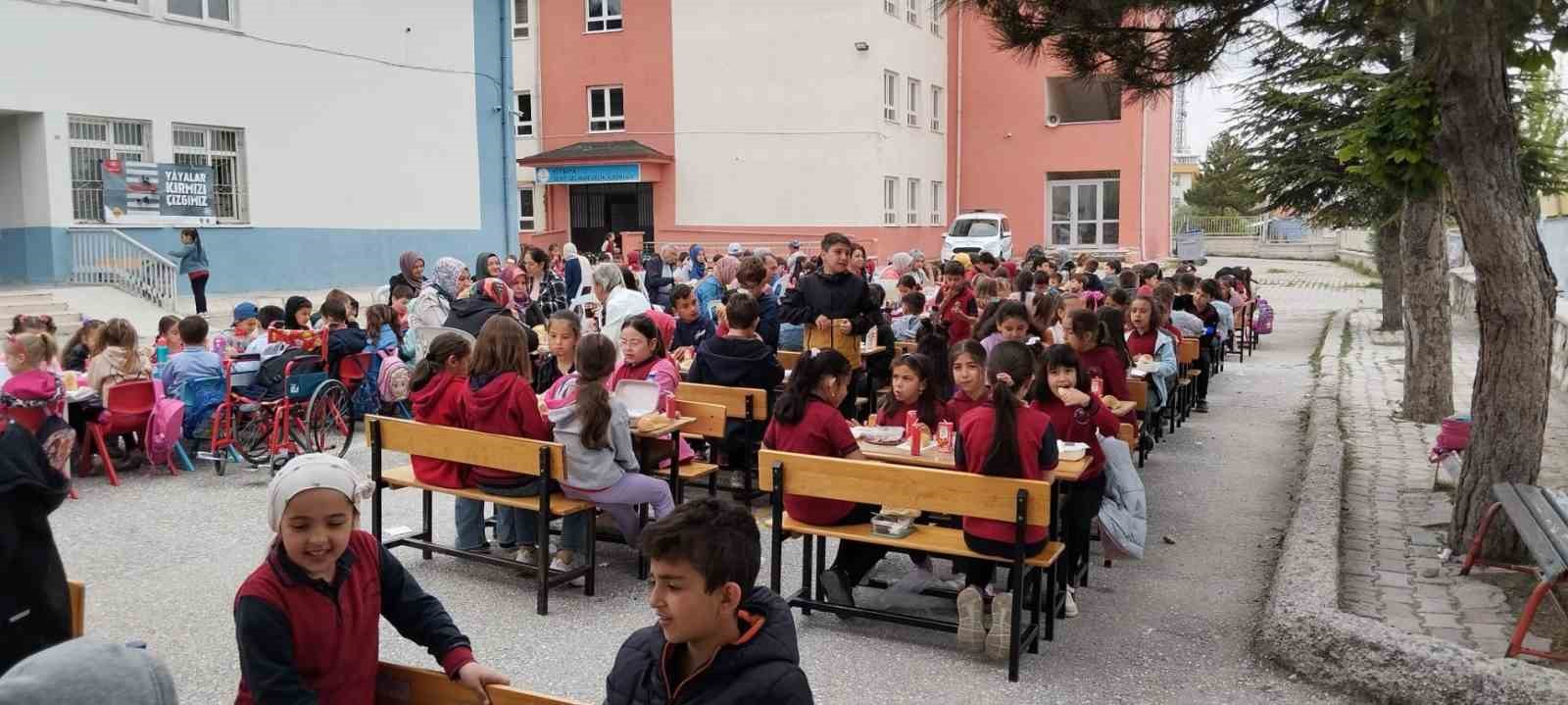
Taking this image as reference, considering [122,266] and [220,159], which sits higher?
[220,159]

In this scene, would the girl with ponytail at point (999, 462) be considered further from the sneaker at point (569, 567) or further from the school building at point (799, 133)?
the school building at point (799, 133)

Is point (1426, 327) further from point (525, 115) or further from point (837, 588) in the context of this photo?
point (525, 115)

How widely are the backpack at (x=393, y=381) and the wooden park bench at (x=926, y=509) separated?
17.0ft

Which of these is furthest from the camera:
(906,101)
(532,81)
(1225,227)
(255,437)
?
(1225,227)

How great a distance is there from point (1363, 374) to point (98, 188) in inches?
716

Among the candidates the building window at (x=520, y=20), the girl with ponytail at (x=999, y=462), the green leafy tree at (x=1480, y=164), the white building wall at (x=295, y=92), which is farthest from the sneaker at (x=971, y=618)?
the building window at (x=520, y=20)

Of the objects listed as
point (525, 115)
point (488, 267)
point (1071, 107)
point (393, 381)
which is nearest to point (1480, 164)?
point (393, 381)

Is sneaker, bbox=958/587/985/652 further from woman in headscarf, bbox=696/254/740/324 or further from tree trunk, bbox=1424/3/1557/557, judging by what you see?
woman in headscarf, bbox=696/254/740/324

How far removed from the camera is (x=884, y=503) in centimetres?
545

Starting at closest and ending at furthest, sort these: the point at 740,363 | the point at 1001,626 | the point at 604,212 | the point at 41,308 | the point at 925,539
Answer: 1. the point at 1001,626
2. the point at 925,539
3. the point at 740,363
4. the point at 41,308
5. the point at 604,212

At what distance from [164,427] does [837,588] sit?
224 inches

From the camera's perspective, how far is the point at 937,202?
127 ft

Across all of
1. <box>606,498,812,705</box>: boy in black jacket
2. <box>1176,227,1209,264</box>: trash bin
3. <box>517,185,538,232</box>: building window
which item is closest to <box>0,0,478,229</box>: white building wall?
<box>517,185,538,232</box>: building window

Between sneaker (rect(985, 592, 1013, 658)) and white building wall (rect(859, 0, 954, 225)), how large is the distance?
92.5ft
